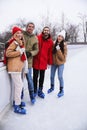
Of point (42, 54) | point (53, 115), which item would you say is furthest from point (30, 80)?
point (53, 115)

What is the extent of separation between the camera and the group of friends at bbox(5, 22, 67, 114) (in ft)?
7.87

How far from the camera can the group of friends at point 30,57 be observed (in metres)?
2.40

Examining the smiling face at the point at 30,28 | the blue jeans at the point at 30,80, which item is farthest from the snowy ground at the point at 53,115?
the smiling face at the point at 30,28

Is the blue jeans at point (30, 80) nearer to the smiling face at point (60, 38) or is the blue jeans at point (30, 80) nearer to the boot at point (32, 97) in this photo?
the boot at point (32, 97)

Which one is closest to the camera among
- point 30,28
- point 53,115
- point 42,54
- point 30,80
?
point 53,115

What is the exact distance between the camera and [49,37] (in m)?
2.88

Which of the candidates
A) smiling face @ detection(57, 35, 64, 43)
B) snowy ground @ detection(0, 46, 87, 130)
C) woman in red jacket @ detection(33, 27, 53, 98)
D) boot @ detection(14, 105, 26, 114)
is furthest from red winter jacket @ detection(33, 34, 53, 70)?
boot @ detection(14, 105, 26, 114)

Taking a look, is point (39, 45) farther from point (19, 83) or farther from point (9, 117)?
point (9, 117)

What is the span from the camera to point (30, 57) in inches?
104

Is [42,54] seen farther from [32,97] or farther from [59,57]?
[32,97]

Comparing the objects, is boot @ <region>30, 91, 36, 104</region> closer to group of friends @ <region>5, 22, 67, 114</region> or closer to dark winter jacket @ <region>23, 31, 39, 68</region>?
group of friends @ <region>5, 22, 67, 114</region>

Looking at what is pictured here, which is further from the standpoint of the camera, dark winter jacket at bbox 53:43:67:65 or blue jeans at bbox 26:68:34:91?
dark winter jacket at bbox 53:43:67:65

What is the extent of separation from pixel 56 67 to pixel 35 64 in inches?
14.8

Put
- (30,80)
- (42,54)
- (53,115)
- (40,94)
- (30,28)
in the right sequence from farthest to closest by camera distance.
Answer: (40,94), (42,54), (30,80), (30,28), (53,115)
